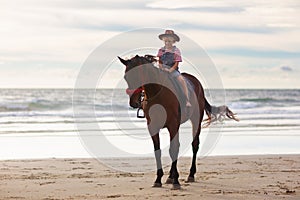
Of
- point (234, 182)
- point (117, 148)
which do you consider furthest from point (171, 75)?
point (117, 148)

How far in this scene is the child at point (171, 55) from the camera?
9609mm

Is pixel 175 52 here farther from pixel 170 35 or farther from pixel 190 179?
pixel 190 179

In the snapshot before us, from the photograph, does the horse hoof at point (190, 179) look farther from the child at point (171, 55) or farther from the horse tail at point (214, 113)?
the horse tail at point (214, 113)

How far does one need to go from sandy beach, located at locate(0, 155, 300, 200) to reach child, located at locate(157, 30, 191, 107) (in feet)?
4.98

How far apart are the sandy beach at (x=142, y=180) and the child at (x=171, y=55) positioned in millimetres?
1516

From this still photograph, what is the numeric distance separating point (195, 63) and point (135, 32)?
1281 mm

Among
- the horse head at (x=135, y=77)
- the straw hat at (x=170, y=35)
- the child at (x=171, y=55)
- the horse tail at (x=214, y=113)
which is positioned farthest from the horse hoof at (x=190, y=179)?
the straw hat at (x=170, y=35)

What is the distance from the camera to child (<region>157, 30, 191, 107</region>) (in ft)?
31.5

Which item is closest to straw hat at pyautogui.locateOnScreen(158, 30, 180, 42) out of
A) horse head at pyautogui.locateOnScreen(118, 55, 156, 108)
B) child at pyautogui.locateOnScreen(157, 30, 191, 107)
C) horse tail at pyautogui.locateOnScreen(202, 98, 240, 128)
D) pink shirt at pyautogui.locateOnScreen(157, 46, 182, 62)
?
child at pyautogui.locateOnScreen(157, 30, 191, 107)

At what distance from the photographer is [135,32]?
9.11 meters

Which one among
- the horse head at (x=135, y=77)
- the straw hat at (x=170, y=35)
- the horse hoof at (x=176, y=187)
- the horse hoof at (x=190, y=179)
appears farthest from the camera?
the horse hoof at (x=190, y=179)

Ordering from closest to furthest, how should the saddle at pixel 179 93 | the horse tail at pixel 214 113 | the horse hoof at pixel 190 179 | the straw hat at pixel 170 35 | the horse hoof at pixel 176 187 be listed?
the horse hoof at pixel 176 187, the saddle at pixel 179 93, the straw hat at pixel 170 35, the horse hoof at pixel 190 179, the horse tail at pixel 214 113

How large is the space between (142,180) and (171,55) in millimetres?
2161

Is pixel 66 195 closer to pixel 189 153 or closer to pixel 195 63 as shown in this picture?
pixel 195 63
